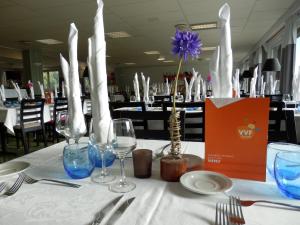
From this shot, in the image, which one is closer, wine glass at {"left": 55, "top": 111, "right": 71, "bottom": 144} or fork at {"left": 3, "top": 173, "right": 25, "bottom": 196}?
fork at {"left": 3, "top": 173, "right": 25, "bottom": 196}

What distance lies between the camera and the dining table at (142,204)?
1.67 feet

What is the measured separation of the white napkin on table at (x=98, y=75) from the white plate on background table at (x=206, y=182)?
13.9 inches

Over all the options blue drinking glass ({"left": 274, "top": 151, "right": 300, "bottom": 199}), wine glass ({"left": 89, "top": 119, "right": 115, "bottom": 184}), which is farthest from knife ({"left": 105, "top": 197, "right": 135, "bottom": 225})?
blue drinking glass ({"left": 274, "top": 151, "right": 300, "bottom": 199})

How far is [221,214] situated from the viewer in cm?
→ 52

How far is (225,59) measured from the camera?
2.68ft

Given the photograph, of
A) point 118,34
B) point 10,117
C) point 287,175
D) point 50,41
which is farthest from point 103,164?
point 50,41

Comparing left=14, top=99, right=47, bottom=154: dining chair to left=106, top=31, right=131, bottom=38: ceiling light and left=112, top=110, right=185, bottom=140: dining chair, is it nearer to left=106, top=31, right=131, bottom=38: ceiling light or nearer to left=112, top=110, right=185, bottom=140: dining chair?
left=112, top=110, right=185, bottom=140: dining chair

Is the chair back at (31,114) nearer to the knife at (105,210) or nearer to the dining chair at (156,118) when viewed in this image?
the dining chair at (156,118)

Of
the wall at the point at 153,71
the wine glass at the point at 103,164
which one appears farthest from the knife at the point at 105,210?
the wall at the point at 153,71

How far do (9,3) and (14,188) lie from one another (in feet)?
14.9

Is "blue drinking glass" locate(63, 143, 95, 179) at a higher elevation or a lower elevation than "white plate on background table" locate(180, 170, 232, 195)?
higher

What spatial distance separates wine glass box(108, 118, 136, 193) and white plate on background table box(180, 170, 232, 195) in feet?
0.56

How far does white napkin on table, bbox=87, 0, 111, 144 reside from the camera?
2.70 feet

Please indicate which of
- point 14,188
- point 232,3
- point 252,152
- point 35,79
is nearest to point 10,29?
point 35,79
